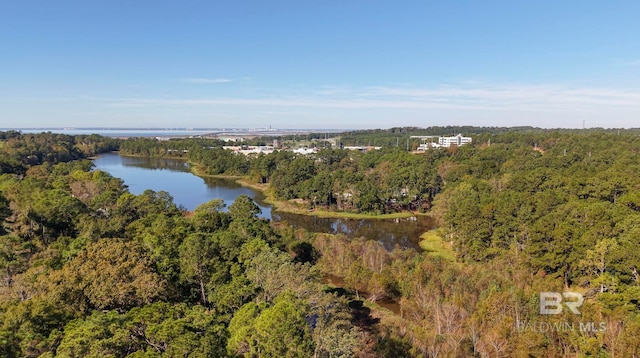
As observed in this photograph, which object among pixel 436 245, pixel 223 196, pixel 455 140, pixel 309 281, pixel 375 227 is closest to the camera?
pixel 309 281

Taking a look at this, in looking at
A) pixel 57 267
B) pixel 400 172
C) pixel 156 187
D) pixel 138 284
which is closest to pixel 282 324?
pixel 138 284

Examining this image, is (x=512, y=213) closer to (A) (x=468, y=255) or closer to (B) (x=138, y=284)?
(A) (x=468, y=255)

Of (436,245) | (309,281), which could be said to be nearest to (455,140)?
(436,245)

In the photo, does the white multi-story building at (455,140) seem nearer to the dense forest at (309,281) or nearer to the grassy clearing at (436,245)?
the dense forest at (309,281)

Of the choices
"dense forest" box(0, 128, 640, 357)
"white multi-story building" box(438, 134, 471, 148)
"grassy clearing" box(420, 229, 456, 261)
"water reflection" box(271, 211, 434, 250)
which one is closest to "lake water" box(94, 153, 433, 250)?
"water reflection" box(271, 211, 434, 250)

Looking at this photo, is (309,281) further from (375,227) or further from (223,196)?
(223,196)
